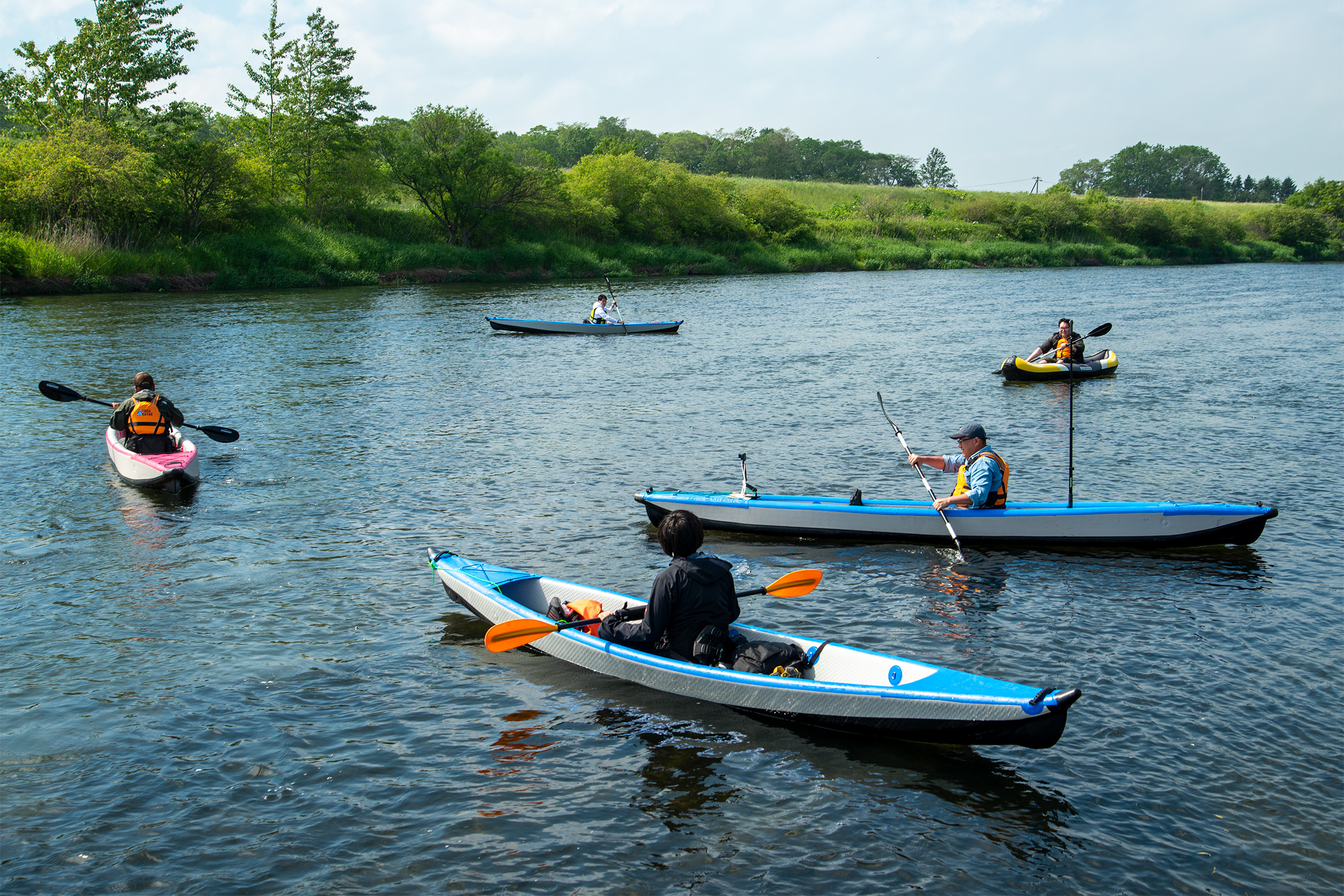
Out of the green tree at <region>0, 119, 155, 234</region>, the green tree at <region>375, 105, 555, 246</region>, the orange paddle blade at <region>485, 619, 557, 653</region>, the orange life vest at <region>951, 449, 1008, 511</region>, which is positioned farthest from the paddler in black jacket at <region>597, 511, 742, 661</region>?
the green tree at <region>375, 105, 555, 246</region>

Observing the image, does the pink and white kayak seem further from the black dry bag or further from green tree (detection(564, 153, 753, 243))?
green tree (detection(564, 153, 753, 243))

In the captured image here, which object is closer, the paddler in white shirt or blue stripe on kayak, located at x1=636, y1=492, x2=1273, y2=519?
blue stripe on kayak, located at x1=636, y1=492, x2=1273, y2=519

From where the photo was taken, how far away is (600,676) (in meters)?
8.14

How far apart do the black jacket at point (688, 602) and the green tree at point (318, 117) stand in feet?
174

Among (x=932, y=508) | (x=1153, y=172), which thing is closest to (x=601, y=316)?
(x=932, y=508)

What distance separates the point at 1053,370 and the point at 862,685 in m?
18.0

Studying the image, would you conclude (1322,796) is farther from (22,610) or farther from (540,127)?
(540,127)

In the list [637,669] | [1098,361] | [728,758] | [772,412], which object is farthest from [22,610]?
[1098,361]

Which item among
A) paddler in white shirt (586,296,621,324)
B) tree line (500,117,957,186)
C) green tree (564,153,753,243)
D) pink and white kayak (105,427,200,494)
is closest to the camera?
pink and white kayak (105,427,200,494)

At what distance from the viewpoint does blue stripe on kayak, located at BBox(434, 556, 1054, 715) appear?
20.9 feet

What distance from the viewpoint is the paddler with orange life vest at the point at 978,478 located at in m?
10.9

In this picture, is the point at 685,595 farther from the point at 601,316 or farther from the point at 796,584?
the point at 601,316

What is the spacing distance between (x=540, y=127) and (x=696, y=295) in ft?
375

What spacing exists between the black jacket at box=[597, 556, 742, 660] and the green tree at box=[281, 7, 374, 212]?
53.2 metres
